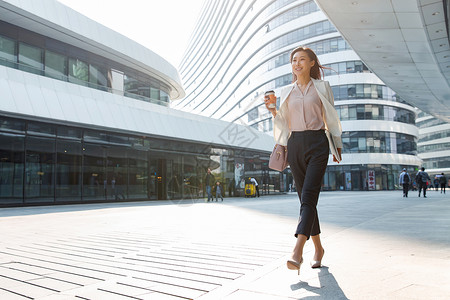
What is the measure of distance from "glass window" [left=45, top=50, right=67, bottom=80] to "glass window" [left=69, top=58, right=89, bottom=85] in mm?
338

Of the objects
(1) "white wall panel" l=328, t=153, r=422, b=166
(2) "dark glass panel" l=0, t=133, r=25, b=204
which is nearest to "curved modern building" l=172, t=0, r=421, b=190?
(1) "white wall panel" l=328, t=153, r=422, b=166

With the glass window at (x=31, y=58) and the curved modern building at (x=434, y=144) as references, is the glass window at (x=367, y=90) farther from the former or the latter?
the glass window at (x=31, y=58)

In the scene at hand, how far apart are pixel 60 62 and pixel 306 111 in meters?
16.7

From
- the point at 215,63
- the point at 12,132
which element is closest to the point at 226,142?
the point at 12,132

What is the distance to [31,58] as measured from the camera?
627 inches

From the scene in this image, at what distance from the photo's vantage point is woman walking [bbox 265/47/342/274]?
3.13m

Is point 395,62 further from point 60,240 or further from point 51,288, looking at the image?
point 51,288

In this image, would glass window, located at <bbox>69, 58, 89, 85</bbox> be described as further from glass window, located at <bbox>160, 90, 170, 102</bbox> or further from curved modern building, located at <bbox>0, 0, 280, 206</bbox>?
glass window, located at <bbox>160, 90, 170, 102</bbox>

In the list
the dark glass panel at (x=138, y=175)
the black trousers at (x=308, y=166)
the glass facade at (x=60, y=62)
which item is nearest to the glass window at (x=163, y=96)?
the glass facade at (x=60, y=62)

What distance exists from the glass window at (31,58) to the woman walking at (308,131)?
14.5 meters

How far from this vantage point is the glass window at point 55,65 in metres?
16.1

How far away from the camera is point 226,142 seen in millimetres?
23109

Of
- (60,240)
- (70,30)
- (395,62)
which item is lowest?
(60,240)

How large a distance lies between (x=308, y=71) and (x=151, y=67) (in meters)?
19.6
